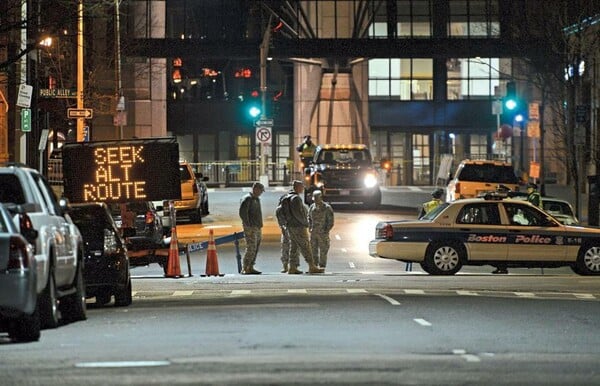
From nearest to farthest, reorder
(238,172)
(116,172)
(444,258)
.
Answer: (444,258) < (116,172) < (238,172)

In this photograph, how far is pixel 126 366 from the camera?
1207cm

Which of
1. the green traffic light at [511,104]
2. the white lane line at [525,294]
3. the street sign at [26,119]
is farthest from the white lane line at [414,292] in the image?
the green traffic light at [511,104]

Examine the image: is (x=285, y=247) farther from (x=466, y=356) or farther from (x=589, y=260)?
(x=466, y=356)

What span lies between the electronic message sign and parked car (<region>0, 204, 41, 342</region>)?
1334cm

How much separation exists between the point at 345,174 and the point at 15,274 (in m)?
33.3

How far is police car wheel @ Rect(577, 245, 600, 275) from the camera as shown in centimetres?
2709

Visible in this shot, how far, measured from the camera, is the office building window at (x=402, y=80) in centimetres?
7781

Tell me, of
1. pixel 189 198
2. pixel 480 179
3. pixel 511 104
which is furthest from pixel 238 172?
pixel 480 179

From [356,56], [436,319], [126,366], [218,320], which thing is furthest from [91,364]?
[356,56]

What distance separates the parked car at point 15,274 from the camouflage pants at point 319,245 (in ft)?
49.3

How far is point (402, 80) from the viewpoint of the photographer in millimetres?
78375

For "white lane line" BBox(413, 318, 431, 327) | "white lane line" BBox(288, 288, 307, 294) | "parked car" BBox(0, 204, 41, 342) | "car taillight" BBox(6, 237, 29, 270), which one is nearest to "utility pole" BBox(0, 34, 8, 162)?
"white lane line" BBox(288, 288, 307, 294)

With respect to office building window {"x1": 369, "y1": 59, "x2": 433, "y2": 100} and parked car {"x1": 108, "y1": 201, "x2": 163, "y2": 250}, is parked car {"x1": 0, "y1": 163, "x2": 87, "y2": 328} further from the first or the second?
office building window {"x1": 369, "y1": 59, "x2": 433, "y2": 100}

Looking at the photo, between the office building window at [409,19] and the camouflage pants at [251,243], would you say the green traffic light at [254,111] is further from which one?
the camouflage pants at [251,243]
